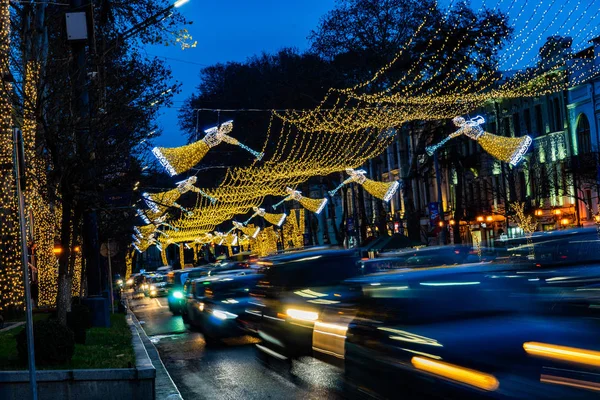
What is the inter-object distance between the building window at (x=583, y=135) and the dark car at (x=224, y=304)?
3220 cm

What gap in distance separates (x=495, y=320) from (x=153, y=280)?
45.4m

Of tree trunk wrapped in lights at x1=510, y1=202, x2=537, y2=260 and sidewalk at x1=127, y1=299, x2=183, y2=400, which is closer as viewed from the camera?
sidewalk at x1=127, y1=299, x2=183, y2=400

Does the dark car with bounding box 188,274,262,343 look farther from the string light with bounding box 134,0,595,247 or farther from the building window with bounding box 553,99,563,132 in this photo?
the building window with bounding box 553,99,563,132

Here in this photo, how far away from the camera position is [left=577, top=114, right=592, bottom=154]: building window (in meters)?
48.9

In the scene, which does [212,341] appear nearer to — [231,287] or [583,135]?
[231,287]

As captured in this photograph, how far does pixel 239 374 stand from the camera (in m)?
14.8

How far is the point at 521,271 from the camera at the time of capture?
8172 mm

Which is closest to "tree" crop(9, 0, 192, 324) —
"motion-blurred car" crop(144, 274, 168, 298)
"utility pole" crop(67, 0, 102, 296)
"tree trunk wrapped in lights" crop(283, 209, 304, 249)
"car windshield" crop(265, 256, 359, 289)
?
"utility pole" crop(67, 0, 102, 296)

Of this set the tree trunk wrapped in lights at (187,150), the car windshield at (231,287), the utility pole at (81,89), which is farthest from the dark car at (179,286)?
the utility pole at (81,89)

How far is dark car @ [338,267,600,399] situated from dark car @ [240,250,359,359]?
3.55 meters

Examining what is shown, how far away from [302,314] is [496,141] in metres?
27.7

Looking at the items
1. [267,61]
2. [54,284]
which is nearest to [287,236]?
[267,61]

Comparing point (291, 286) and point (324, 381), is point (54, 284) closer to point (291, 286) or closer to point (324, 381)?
point (291, 286)

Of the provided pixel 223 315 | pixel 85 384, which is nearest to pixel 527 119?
pixel 223 315
